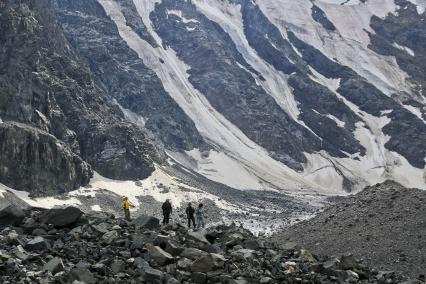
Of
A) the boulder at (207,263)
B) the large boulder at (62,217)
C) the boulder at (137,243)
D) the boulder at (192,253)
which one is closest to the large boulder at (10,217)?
the large boulder at (62,217)

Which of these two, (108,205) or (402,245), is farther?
(108,205)

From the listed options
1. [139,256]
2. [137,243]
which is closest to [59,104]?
Result: [137,243]

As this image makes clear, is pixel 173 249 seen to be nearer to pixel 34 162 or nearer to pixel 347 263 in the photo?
pixel 347 263

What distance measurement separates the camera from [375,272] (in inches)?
1006

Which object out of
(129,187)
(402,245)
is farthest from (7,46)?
(402,245)

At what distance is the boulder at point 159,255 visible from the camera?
803 inches

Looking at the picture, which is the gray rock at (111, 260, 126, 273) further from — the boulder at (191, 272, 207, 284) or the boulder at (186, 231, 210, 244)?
the boulder at (186, 231, 210, 244)

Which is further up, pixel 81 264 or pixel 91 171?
pixel 81 264

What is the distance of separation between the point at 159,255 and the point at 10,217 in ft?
24.2

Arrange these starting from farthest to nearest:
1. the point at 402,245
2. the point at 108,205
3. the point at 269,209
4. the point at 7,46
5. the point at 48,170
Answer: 1. the point at 7,46
2. the point at 269,209
3. the point at 48,170
4. the point at 108,205
5. the point at 402,245

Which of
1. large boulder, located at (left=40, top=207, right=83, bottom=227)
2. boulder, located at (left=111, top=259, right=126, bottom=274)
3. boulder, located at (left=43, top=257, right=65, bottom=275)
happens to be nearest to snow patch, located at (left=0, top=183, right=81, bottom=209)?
large boulder, located at (left=40, top=207, right=83, bottom=227)

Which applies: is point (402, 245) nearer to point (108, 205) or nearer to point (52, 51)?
point (108, 205)

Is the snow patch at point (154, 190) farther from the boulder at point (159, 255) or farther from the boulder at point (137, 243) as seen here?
the boulder at point (159, 255)

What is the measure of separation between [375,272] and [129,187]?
138593mm
